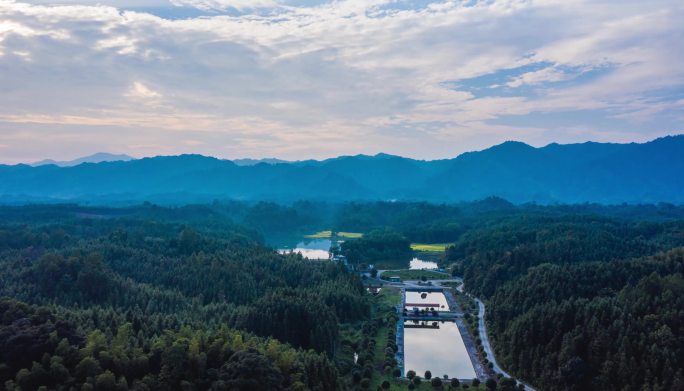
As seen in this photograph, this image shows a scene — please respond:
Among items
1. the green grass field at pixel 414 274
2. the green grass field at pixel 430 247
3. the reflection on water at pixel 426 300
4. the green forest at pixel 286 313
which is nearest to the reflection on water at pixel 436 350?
the green forest at pixel 286 313

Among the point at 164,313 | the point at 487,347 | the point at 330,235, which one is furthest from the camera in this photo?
the point at 330,235

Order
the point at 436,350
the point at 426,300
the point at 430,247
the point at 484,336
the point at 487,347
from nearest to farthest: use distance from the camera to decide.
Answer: the point at 487,347 → the point at 436,350 → the point at 484,336 → the point at 426,300 → the point at 430,247

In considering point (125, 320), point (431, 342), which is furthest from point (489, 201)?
point (125, 320)

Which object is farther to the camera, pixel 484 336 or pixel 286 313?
pixel 484 336

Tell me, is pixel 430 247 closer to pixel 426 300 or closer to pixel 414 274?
pixel 414 274

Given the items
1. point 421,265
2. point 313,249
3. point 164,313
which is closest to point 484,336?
point 164,313

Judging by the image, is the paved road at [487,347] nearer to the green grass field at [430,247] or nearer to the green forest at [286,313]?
the green forest at [286,313]

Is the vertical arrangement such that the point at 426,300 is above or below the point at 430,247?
below

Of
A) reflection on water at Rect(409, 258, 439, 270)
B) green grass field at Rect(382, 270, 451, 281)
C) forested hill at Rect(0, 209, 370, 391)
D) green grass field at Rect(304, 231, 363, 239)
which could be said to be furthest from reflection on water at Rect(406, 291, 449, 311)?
green grass field at Rect(304, 231, 363, 239)
